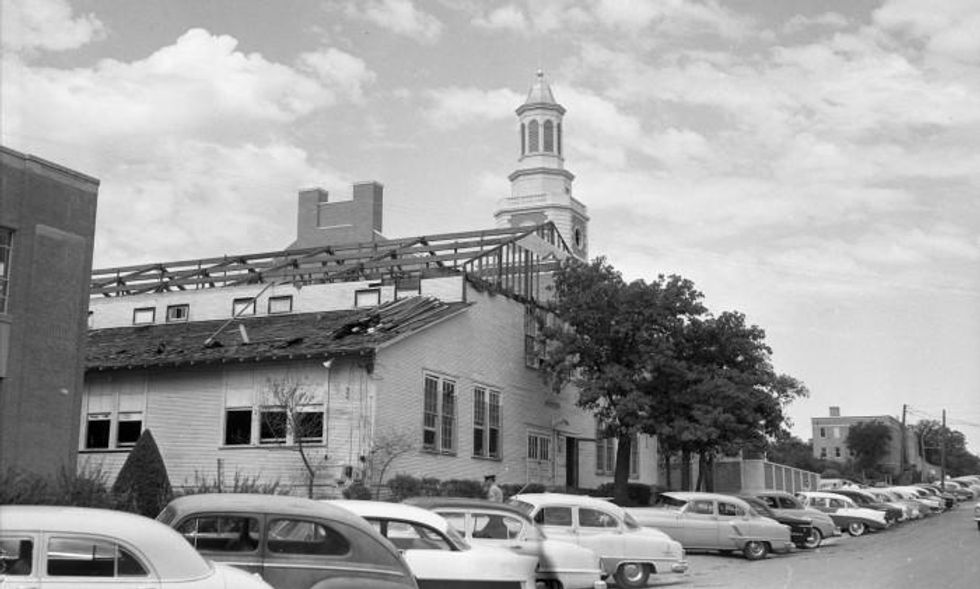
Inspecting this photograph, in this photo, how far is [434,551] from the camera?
12.1 meters

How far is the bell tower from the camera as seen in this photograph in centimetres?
7762

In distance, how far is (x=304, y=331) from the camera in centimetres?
3119

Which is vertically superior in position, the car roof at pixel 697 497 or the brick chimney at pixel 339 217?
the brick chimney at pixel 339 217

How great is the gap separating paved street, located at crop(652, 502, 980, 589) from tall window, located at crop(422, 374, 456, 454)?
26.5 feet

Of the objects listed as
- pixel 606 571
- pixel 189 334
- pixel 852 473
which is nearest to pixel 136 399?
pixel 189 334

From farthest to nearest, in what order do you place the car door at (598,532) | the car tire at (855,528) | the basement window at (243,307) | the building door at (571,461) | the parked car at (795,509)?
1. the building door at (571,461)
2. the car tire at (855,528)
3. the basement window at (243,307)
4. the parked car at (795,509)
5. the car door at (598,532)

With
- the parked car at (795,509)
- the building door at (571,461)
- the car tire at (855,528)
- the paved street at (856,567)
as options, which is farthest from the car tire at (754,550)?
the building door at (571,461)

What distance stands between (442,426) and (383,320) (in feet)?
11.5

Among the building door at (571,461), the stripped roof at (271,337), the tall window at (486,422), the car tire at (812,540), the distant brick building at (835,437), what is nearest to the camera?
the stripped roof at (271,337)

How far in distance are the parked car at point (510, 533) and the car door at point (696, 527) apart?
979 cm

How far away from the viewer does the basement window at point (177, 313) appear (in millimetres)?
36875

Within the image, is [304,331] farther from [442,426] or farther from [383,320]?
[442,426]

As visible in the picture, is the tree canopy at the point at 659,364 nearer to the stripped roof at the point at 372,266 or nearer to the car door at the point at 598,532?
the stripped roof at the point at 372,266

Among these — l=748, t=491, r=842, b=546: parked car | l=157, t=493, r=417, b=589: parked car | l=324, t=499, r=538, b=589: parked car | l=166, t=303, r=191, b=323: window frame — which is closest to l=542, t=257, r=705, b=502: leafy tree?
l=748, t=491, r=842, b=546: parked car
